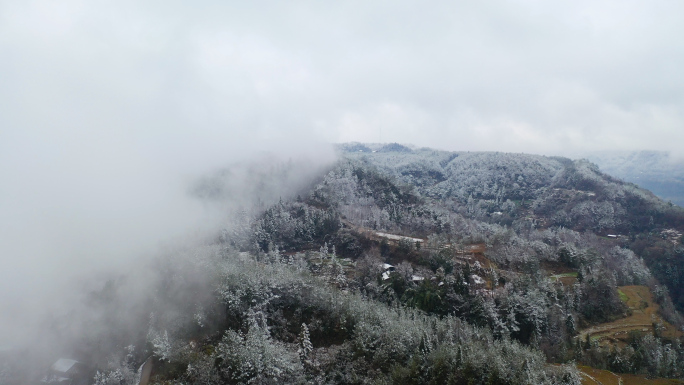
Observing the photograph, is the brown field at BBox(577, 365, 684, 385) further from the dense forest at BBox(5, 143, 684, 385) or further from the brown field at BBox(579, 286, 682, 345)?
the brown field at BBox(579, 286, 682, 345)

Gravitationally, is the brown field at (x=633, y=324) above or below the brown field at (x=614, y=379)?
below

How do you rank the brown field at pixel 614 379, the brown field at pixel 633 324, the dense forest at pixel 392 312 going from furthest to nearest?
1. the brown field at pixel 633 324
2. the dense forest at pixel 392 312
3. the brown field at pixel 614 379

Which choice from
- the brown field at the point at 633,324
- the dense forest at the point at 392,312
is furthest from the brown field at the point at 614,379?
the brown field at the point at 633,324

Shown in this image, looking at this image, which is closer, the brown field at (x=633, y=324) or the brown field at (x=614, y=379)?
the brown field at (x=614, y=379)

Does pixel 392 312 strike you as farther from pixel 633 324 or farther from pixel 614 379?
pixel 633 324

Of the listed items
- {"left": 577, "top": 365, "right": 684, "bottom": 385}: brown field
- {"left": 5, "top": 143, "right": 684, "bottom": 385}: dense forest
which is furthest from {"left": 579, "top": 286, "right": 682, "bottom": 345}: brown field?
{"left": 577, "top": 365, "right": 684, "bottom": 385}: brown field

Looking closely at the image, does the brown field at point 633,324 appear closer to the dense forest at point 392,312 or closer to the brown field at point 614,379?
the dense forest at point 392,312

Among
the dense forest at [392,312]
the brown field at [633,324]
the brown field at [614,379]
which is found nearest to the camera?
the brown field at [614,379]
